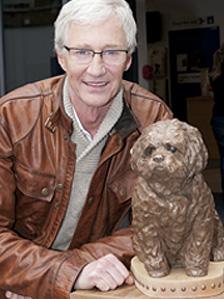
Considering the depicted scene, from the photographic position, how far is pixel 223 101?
537 cm

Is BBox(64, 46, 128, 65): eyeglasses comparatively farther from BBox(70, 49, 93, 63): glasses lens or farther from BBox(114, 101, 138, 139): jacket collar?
BBox(114, 101, 138, 139): jacket collar

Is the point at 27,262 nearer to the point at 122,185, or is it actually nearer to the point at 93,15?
the point at 122,185

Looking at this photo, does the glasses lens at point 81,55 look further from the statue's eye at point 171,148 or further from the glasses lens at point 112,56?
the statue's eye at point 171,148

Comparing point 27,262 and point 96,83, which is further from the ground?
point 96,83

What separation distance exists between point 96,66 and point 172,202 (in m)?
0.36

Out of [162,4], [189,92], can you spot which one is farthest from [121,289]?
[162,4]

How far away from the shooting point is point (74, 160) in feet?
5.80

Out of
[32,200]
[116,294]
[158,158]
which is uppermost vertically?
[158,158]

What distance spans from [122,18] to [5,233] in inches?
21.1

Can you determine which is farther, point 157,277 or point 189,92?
point 189,92

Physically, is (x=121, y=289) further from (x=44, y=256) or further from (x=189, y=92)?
(x=189, y=92)

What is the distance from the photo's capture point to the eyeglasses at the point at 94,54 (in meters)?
1.63

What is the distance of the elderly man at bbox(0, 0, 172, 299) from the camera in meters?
1.63

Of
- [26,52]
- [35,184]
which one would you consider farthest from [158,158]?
[26,52]
